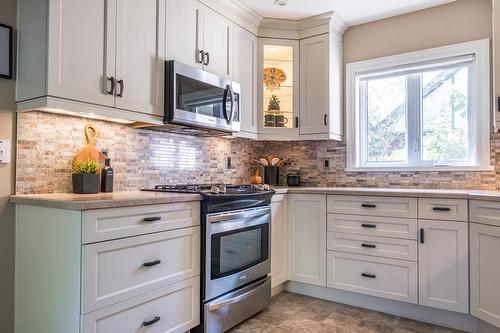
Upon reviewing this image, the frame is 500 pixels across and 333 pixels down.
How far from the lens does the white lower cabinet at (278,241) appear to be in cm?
294

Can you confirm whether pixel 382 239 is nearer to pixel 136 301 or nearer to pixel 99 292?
pixel 136 301

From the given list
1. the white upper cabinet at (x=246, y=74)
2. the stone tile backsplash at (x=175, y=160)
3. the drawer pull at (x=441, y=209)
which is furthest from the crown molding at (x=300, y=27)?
the drawer pull at (x=441, y=209)

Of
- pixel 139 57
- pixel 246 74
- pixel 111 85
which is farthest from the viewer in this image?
pixel 246 74

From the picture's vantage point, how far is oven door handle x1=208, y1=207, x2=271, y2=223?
2.26 metres

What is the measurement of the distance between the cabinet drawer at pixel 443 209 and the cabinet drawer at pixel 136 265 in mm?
1606

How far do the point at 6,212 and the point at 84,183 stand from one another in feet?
1.33

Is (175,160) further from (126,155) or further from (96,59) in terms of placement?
(96,59)

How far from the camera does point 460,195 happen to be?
2.39m

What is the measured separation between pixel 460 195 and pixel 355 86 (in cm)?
152

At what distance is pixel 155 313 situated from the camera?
1938mm

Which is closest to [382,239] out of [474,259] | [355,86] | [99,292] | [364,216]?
[364,216]

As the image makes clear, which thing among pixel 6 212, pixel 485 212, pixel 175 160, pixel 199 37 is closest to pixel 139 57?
pixel 199 37

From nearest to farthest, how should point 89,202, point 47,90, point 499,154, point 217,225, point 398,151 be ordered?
point 89,202 < point 47,90 < point 217,225 < point 499,154 < point 398,151

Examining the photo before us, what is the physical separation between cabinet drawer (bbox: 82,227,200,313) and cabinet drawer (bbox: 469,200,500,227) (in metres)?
1.80
